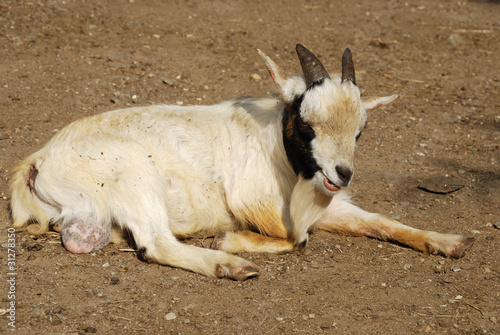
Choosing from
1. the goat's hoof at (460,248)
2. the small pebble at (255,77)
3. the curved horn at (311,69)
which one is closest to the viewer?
the curved horn at (311,69)

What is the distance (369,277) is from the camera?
4223 millimetres

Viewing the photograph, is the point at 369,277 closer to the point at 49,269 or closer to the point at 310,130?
the point at 310,130

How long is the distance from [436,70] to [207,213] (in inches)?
204

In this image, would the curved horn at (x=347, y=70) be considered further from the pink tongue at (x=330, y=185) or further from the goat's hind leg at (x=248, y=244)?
the goat's hind leg at (x=248, y=244)

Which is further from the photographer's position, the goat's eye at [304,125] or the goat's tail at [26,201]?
the goat's tail at [26,201]

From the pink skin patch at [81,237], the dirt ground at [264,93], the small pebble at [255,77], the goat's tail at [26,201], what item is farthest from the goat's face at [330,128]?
the small pebble at [255,77]

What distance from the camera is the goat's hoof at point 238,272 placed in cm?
410

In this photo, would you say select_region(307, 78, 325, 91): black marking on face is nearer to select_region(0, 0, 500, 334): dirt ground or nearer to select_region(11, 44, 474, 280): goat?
select_region(11, 44, 474, 280): goat

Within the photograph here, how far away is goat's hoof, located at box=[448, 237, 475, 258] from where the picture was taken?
14.7 ft

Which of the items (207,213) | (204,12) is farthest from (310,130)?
(204,12)

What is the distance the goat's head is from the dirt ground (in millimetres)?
741

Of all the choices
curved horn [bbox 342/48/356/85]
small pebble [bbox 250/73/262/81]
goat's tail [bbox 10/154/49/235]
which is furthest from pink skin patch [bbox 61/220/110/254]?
small pebble [bbox 250/73/262/81]

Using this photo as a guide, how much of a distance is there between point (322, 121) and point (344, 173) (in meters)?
0.40

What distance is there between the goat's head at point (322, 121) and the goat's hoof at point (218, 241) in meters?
0.79
